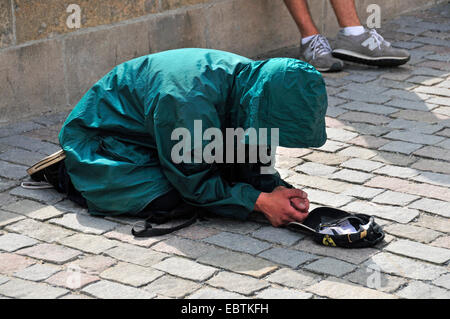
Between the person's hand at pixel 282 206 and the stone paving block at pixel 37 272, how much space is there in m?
0.98

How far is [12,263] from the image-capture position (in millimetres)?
3414

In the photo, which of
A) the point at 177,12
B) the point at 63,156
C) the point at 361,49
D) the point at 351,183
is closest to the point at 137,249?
the point at 63,156

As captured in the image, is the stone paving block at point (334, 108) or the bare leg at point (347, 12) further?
the bare leg at point (347, 12)

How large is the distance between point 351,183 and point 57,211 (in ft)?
5.04

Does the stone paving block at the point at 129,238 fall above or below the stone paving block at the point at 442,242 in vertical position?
above

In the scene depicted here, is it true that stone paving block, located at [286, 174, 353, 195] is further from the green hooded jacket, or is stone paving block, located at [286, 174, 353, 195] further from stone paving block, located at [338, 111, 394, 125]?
stone paving block, located at [338, 111, 394, 125]

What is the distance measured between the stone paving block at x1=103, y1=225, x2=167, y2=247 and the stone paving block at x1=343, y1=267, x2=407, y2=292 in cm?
89

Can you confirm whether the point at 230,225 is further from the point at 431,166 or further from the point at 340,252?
the point at 431,166

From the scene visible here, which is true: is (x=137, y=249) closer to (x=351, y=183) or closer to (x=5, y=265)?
(x=5, y=265)

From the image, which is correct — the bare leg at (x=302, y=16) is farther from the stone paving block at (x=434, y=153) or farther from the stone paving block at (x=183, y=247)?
the stone paving block at (x=183, y=247)

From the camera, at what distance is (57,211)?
12.9ft

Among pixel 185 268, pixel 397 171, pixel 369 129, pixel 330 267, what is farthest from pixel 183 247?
pixel 369 129

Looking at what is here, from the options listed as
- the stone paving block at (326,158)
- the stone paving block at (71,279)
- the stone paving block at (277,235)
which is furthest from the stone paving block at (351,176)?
the stone paving block at (71,279)

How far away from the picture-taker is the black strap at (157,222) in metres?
3.67
